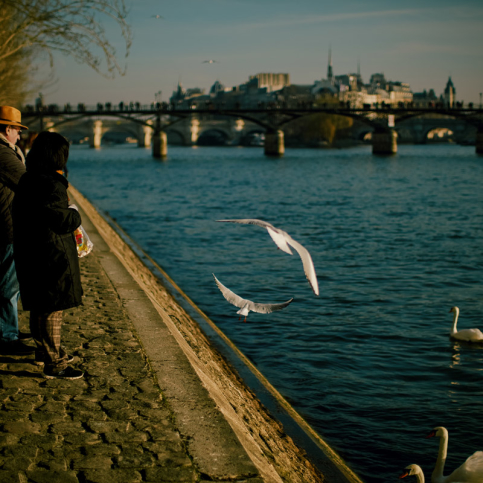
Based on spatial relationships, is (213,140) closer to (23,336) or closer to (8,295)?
(23,336)

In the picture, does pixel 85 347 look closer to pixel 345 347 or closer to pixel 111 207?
pixel 345 347

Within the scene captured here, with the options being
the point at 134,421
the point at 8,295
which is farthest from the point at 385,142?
the point at 134,421

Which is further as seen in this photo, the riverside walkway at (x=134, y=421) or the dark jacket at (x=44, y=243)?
the dark jacket at (x=44, y=243)

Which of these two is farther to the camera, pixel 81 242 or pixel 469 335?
pixel 469 335

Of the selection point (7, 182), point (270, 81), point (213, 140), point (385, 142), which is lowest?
point (7, 182)

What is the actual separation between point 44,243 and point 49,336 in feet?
2.21

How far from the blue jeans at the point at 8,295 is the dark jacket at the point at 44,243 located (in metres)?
0.72

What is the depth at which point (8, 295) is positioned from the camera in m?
5.22

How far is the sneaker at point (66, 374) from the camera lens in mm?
4621

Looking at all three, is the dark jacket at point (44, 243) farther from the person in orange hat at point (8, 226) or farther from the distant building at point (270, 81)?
the distant building at point (270, 81)

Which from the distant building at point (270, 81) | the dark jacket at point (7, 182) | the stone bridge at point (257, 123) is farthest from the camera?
the distant building at point (270, 81)

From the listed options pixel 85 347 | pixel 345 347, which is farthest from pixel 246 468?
pixel 345 347

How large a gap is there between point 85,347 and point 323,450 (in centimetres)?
214

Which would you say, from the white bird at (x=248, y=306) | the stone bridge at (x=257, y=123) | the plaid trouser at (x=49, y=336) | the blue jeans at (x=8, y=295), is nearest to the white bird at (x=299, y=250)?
the white bird at (x=248, y=306)
